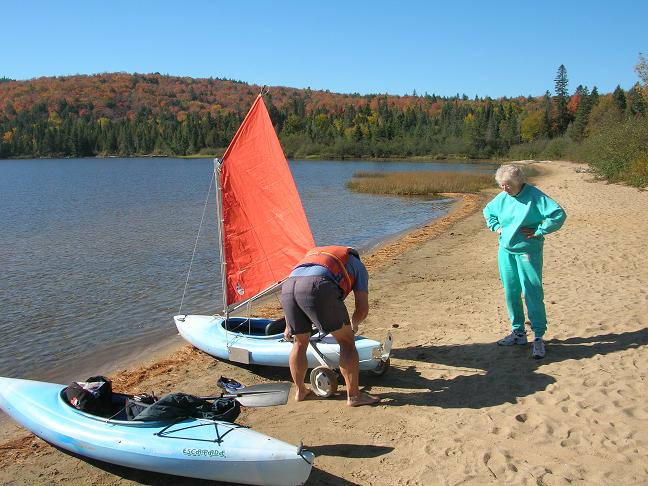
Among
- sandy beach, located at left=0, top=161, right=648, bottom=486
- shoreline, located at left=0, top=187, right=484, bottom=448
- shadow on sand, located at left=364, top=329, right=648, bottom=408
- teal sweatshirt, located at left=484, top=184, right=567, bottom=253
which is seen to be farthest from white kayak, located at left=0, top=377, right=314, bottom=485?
teal sweatshirt, located at left=484, top=184, right=567, bottom=253

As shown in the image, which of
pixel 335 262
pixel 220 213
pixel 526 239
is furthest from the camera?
pixel 220 213

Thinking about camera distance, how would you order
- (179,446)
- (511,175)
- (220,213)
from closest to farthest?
(179,446)
(511,175)
(220,213)

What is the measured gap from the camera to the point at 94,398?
4.96m

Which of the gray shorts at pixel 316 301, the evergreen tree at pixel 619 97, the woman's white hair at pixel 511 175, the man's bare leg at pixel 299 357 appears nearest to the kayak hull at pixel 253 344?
the man's bare leg at pixel 299 357

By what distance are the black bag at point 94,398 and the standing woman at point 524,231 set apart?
419 cm

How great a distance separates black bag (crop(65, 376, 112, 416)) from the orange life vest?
2144 mm

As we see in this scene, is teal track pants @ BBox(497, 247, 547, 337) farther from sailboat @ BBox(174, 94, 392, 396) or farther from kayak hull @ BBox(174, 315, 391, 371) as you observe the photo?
sailboat @ BBox(174, 94, 392, 396)

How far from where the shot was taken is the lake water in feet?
29.3

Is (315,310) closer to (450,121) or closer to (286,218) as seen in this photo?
(286,218)

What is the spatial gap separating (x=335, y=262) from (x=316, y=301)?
0.40 m

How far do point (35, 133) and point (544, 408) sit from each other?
533 ft

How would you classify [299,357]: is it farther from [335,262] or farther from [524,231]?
[524,231]

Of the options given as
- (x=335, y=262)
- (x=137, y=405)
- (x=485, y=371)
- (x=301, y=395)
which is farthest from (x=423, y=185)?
(x=137, y=405)

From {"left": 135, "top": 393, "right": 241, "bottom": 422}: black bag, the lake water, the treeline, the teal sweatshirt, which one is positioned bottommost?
the lake water
